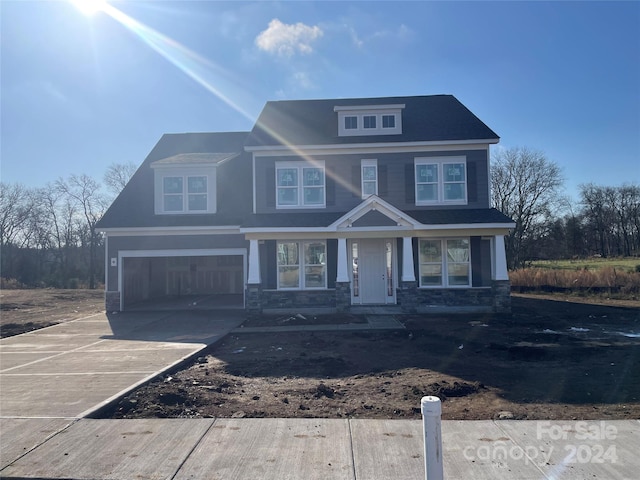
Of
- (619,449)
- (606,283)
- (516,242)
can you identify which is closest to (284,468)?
(619,449)

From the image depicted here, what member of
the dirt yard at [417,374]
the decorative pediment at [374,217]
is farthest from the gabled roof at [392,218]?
the dirt yard at [417,374]

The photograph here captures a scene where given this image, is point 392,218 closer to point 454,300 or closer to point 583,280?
point 454,300

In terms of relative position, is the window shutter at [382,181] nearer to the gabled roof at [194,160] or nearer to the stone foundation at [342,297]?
the stone foundation at [342,297]

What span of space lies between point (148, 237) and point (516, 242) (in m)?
30.4

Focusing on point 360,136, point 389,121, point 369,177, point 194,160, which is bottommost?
point 369,177

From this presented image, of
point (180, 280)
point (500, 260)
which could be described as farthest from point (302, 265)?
point (180, 280)

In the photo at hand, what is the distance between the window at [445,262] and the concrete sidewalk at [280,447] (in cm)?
1126

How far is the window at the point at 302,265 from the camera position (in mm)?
16500

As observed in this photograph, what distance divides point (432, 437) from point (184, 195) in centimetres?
1668

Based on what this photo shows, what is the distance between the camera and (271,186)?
55.6 ft

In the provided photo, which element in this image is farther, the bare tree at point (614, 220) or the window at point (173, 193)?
the bare tree at point (614, 220)

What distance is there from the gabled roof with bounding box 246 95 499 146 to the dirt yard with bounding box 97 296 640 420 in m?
7.86

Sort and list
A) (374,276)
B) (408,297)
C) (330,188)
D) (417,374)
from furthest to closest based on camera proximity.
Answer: (374,276)
(330,188)
(408,297)
(417,374)

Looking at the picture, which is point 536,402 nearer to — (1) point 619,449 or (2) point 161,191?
(1) point 619,449
